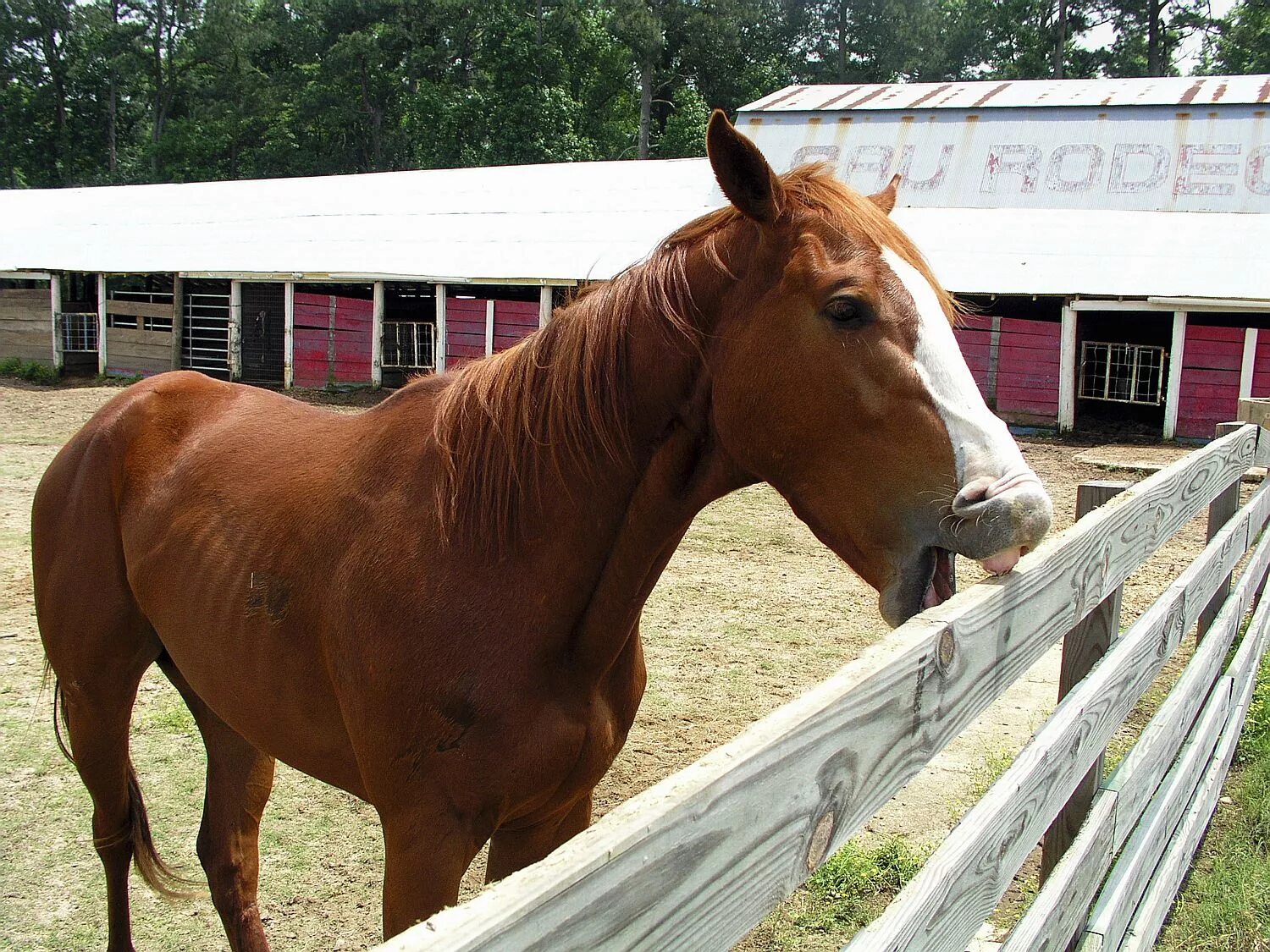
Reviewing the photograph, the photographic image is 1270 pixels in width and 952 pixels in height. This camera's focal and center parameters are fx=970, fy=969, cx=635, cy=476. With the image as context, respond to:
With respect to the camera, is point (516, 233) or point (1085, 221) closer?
point (1085, 221)

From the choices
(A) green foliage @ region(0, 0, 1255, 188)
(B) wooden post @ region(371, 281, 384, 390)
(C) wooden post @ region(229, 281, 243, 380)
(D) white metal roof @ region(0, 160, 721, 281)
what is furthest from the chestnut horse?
(A) green foliage @ region(0, 0, 1255, 188)

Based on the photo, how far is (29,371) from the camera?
2023 cm

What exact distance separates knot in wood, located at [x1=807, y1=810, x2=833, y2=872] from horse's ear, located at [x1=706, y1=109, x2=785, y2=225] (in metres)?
1.15

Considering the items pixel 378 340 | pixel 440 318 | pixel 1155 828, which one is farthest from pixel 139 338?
pixel 1155 828

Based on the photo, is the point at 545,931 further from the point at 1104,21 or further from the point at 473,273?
the point at 1104,21

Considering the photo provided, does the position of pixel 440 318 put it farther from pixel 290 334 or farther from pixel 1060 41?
pixel 1060 41

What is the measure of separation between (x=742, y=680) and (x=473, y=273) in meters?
14.3

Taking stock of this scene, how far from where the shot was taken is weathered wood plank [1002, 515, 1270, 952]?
1806 millimetres

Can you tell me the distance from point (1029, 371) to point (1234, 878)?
13019 mm

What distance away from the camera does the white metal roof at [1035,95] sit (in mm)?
19453

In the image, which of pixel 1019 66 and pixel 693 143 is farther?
pixel 1019 66

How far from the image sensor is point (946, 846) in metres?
1.35

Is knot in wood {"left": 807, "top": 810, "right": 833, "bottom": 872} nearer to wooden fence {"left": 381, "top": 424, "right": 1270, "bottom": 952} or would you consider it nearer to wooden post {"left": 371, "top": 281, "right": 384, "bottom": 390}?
wooden fence {"left": 381, "top": 424, "right": 1270, "bottom": 952}

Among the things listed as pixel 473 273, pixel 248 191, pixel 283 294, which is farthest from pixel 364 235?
pixel 248 191
